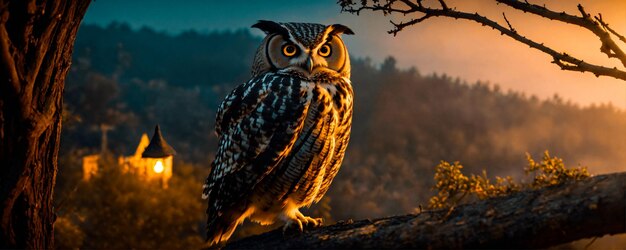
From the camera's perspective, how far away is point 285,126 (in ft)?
10.00

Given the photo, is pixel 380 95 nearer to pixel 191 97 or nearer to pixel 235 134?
pixel 191 97

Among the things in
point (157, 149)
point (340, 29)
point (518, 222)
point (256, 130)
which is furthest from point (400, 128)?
point (518, 222)

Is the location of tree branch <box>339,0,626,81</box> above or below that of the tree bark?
Answer: above

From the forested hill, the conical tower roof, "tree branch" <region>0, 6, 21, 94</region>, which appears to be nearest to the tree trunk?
"tree branch" <region>0, 6, 21, 94</region>

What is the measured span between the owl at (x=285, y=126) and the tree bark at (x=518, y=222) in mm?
662

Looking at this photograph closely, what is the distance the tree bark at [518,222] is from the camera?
2098 millimetres

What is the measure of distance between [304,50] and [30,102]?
1.40m

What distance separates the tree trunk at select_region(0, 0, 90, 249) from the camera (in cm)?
237

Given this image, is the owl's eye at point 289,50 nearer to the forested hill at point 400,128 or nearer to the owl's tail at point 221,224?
the owl's tail at point 221,224

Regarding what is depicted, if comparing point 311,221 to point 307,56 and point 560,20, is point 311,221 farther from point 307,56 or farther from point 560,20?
point 560,20

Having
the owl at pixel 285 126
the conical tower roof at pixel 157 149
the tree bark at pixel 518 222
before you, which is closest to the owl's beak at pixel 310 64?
the owl at pixel 285 126

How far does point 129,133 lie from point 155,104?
28.2 feet

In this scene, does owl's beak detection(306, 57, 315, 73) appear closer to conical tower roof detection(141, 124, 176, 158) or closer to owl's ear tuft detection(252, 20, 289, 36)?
owl's ear tuft detection(252, 20, 289, 36)

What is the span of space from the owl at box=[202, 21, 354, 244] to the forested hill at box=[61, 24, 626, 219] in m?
11.7
